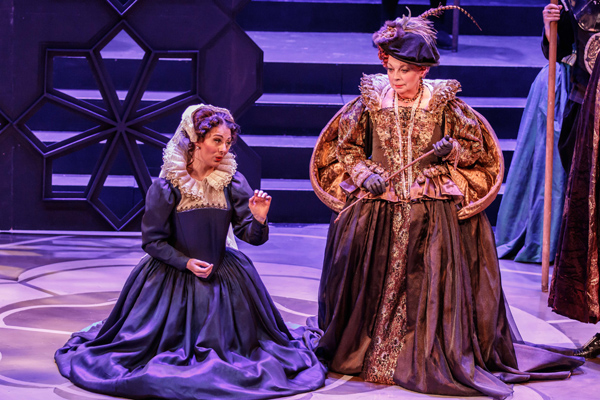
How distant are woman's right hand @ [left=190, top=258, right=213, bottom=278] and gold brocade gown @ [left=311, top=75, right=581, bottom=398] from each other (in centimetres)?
55

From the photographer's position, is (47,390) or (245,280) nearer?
Answer: (47,390)

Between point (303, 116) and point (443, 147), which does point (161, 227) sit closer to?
point (443, 147)

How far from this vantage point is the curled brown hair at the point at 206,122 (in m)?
3.53

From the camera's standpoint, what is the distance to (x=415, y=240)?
357cm

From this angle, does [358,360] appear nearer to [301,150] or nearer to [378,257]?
[378,257]

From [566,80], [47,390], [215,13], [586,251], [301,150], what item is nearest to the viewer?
[47,390]

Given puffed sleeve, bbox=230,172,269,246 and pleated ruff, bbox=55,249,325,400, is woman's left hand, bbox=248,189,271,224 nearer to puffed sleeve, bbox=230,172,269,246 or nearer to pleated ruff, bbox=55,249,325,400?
puffed sleeve, bbox=230,172,269,246

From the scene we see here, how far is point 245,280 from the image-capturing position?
3602 millimetres

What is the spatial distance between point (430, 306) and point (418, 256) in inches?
8.7

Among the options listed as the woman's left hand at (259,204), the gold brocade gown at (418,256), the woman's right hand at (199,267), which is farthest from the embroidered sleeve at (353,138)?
the woman's right hand at (199,267)

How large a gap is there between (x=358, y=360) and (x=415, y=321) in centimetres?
29

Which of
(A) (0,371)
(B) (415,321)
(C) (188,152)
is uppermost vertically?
(C) (188,152)

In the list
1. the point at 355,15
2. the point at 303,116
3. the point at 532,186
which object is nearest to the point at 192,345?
the point at 532,186

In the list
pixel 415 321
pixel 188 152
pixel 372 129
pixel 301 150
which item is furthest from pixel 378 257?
pixel 301 150
